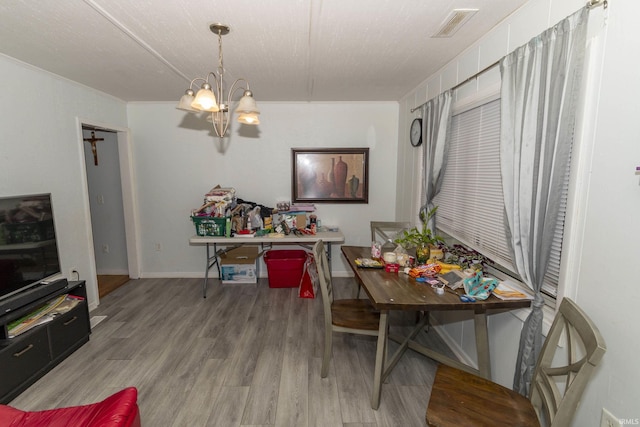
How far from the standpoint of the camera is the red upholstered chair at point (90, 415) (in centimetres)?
105

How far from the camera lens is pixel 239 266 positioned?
4.02m

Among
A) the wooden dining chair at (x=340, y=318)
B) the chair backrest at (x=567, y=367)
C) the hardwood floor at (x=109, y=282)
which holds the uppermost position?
the chair backrest at (x=567, y=367)

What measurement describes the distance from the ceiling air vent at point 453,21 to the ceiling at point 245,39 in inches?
1.7

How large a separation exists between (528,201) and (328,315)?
1.39 metres

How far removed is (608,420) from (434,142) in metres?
2.10

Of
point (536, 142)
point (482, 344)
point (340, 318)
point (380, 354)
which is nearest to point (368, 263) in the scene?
point (340, 318)

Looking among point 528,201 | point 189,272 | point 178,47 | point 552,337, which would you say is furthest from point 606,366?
point 189,272

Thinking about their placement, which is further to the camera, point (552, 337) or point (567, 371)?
point (552, 337)

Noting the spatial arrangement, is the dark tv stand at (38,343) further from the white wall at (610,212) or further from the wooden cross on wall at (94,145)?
the white wall at (610,212)

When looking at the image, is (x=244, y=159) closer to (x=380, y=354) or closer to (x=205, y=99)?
(x=205, y=99)

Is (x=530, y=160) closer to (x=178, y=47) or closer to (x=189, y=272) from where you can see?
(x=178, y=47)

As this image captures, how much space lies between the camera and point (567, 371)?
1164 millimetres

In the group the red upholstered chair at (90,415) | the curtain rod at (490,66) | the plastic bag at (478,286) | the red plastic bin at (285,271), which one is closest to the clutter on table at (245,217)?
the red plastic bin at (285,271)

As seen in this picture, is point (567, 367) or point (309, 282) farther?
point (309, 282)
